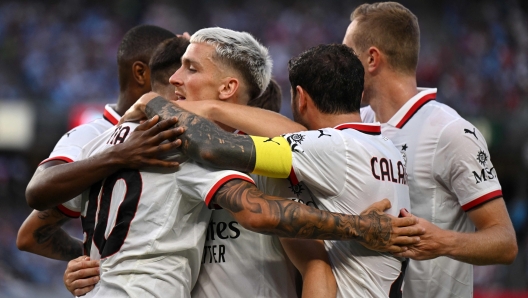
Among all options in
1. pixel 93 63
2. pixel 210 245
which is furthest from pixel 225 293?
pixel 93 63

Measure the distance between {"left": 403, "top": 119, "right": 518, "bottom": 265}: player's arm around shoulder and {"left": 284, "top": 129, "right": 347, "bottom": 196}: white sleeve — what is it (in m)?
0.77

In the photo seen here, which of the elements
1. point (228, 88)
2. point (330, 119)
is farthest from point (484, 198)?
point (228, 88)

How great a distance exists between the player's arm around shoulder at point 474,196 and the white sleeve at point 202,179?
1.27 m

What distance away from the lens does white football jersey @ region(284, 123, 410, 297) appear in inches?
133

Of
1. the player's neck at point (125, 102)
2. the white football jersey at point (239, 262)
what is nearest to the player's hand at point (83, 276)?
the white football jersey at point (239, 262)

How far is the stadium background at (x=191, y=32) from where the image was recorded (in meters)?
16.8

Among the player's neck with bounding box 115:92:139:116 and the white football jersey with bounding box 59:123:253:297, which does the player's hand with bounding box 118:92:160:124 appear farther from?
the player's neck with bounding box 115:92:139:116

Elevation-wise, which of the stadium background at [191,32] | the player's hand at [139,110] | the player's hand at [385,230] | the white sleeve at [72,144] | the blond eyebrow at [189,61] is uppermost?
the blond eyebrow at [189,61]

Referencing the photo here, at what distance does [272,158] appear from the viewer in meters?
3.34

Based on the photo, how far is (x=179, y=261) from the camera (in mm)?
3445

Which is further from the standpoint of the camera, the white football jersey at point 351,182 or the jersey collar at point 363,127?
the jersey collar at point 363,127

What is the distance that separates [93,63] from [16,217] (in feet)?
15.9

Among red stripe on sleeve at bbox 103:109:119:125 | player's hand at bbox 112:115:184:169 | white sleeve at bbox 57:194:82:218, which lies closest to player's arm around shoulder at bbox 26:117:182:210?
player's hand at bbox 112:115:184:169

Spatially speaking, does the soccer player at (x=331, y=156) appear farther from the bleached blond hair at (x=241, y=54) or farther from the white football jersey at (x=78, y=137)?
the white football jersey at (x=78, y=137)
